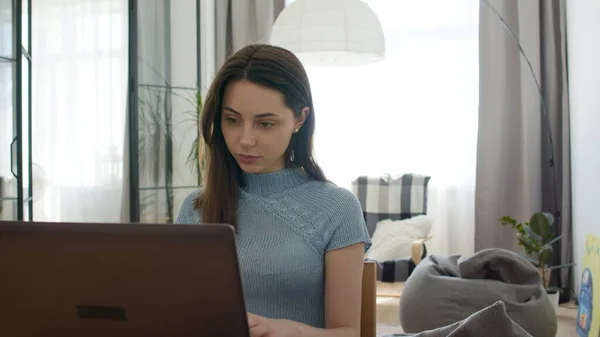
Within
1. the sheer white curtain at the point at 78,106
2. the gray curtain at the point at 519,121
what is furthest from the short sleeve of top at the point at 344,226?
the gray curtain at the point at 519,121

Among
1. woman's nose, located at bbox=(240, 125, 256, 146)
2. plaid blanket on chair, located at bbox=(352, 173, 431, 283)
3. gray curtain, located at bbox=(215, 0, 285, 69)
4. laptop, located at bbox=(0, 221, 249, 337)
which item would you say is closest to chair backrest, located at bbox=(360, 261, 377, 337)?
woman's nose, located at bbox=(240, 125, 256, 146)

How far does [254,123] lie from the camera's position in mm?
1344

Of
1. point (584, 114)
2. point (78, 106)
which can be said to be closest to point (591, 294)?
point (584, 114)

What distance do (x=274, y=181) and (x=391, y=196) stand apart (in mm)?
3378

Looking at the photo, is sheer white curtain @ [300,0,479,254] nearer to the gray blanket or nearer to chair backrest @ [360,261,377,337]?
the gray blanket

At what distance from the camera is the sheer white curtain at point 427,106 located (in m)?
4.91

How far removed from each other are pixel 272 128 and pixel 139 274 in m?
0.60

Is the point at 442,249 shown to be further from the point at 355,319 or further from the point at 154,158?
the point at 355,319

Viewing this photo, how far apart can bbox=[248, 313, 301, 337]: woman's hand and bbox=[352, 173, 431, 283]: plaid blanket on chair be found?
3.62m

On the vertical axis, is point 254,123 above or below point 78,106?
below

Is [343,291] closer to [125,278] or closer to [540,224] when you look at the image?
[125,278]

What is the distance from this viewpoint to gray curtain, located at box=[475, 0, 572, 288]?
4.68 m

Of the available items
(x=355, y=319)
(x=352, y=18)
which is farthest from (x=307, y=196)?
(x=352, y=18)

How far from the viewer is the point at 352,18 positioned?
9.89 feet
